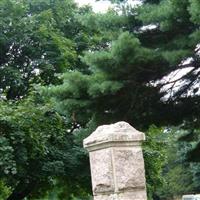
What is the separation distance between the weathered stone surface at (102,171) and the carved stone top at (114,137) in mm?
91

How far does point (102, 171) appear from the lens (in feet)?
17.6

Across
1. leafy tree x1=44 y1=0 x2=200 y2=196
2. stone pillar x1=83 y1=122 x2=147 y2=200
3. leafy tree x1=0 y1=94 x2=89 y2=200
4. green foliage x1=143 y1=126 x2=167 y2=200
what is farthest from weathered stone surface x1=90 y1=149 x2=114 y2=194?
green foliage x1=143 y1=126 x2=167 y2=200

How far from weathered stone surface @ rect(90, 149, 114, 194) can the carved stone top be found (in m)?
0.09

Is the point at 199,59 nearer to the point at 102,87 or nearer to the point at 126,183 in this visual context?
the point at 102,87

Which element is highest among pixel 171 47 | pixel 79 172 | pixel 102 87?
pixel 171 47

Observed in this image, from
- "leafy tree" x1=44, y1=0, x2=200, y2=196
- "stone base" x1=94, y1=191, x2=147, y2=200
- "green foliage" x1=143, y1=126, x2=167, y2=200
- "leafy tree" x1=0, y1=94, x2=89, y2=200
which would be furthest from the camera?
"green foliage" x1=143, y1=126, x2=167, y2=200

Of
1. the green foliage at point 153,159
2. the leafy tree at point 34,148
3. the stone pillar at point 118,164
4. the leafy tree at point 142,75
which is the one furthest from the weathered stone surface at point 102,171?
the green foliage at point 153,159

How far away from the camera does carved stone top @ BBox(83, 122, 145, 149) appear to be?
5305 millimetres

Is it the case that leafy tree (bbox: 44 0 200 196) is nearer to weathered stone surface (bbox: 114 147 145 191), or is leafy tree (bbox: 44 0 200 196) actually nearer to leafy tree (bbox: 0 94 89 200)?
leafy tree (bbox: 0 94 89 200)

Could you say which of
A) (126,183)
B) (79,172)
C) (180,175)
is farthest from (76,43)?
(180,175)

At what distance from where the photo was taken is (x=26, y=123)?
11.9 meters

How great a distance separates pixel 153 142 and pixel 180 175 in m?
27.5

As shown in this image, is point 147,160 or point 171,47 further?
point 147,160

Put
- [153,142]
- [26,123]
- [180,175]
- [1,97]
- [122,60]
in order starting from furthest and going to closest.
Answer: [180,175]
[153,142]
[1,97]
[26,123]
[122,60]
